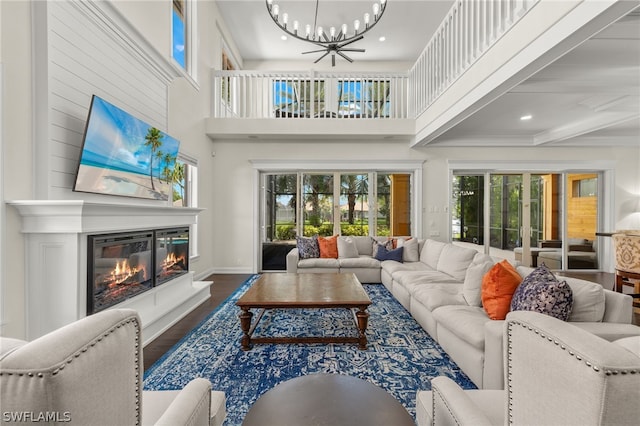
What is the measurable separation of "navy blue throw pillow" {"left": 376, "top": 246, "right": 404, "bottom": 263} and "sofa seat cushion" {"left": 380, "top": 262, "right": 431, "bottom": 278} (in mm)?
218

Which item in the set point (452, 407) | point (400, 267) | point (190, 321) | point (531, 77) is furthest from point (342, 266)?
point (452, 407)

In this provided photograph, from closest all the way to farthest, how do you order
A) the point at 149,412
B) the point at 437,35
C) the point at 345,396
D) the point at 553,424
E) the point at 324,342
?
1. the point at 553,424
2. the point at 149,412
3. the point at 345,396
4. the point at 324,342
5. the point at 437,35

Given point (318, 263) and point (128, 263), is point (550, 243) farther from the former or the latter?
point (128, 263)

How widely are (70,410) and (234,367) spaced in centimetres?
206

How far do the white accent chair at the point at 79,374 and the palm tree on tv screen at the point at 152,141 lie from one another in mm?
3163

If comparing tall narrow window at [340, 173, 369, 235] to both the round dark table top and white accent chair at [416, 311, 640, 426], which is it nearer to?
the round dark table top

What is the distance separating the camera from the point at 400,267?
4.73 meters

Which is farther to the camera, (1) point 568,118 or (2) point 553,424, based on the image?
(1) point 568,118

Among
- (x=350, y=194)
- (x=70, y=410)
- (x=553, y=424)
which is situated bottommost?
(x=553, y=424)

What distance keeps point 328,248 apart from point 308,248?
1.22 ft

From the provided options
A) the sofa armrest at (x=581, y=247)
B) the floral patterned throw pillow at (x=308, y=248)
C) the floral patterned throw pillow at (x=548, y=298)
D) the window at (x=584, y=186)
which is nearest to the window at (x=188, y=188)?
the floral patterned throw pillow at (x=308, y=248)

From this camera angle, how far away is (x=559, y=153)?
6.46 m

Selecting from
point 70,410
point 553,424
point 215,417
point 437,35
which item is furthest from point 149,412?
point 437,35

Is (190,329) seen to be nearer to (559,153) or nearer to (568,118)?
(568,118)
